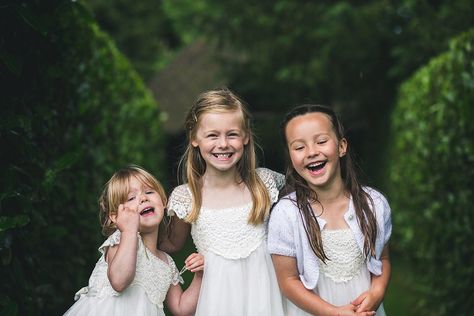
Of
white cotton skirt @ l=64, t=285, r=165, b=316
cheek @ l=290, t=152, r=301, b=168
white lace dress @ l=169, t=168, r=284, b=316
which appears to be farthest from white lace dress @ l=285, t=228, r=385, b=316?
white cotton skirt @ l=64, t=285, r=165, b=316

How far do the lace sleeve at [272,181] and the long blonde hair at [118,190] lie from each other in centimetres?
61

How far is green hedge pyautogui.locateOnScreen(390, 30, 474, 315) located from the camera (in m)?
5.64

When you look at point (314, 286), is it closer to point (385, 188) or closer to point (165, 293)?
point (165, 293)

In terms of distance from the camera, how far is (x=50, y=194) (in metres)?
4.19

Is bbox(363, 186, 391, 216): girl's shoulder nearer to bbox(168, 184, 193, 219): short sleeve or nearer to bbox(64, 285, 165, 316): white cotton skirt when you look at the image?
bbox(168, 184, 193, 219): short sleeve

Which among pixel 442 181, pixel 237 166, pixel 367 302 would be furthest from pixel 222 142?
pixel 442 181

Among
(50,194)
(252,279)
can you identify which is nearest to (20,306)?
(50,194)

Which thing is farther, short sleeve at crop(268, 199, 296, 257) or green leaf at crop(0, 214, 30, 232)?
short sleeve at crop(268, 199, 296, 257)

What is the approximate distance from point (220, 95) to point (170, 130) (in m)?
15.2

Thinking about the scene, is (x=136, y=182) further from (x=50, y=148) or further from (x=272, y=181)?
(x=50, y=148)

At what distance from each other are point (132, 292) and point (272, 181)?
1.03 m

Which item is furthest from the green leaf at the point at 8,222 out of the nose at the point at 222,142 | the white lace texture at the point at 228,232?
the nose at the point at 222,142

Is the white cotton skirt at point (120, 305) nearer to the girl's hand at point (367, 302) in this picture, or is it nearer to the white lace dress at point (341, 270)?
the white lace dress at point (341, 270)

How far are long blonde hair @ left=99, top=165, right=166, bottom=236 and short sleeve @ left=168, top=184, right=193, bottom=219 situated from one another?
9cm
